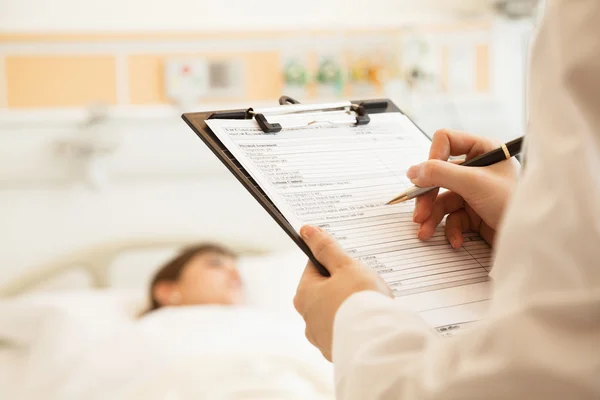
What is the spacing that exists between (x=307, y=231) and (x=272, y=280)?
5.25 feet

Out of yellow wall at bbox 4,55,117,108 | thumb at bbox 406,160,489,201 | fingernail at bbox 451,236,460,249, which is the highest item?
thumb at bbox 406,160,489,201

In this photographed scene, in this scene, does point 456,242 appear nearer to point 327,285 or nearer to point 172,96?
point 327,285

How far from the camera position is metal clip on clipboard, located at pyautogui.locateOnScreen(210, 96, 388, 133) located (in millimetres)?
895

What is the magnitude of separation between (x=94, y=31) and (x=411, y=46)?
1.14 m

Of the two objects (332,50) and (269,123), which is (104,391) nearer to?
(269,123)

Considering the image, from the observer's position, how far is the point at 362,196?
868 mm

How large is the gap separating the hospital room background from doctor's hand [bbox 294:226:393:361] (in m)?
1.53

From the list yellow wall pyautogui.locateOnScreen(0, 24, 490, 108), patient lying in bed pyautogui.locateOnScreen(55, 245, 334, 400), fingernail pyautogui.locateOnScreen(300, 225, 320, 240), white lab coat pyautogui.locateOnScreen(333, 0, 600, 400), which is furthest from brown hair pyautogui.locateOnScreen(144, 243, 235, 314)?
white lab coat pyautogui.locateOnScreen(333, 0, 600, 400)

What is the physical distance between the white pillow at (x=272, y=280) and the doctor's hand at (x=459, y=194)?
132 centimetres

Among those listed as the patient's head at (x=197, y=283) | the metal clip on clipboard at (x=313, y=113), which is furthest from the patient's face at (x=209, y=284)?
the metal clip on clipboard at (x=313, y=113)

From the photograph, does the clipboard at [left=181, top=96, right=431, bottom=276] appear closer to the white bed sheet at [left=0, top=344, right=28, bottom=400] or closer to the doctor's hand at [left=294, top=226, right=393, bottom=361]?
the doctor's hand at [left=294, top=226, right=393, bottom=361]

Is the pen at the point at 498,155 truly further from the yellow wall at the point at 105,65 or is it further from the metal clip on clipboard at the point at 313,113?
the yellow wall at the point at 105,65

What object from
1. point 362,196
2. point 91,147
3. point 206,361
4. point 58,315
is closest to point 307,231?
point 362,196

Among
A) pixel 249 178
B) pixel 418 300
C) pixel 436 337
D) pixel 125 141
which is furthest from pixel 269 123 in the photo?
pixel 125 141
